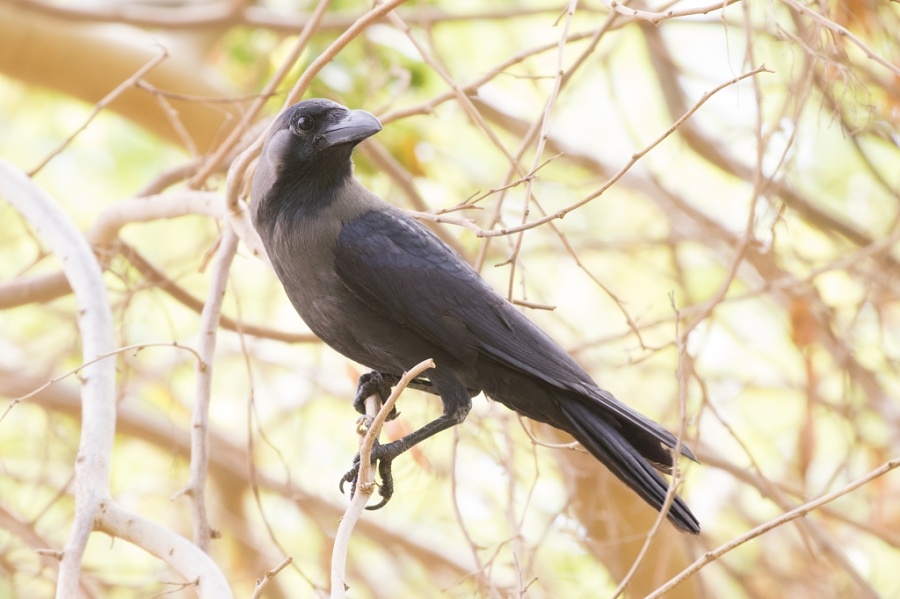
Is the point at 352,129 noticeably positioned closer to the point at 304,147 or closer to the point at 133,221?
the point at 304,147

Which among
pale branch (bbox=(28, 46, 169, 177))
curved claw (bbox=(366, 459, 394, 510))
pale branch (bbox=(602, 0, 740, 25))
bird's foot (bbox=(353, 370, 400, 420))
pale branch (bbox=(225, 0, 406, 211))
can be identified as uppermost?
pale branch (bbox=(28, 46, 169, 177))

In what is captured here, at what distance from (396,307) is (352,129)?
0.54 metres

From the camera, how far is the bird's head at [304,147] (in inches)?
121

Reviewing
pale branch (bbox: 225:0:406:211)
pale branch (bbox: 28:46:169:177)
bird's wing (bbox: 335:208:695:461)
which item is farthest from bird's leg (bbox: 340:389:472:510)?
pale branch (bbox: 28:46:169:177)

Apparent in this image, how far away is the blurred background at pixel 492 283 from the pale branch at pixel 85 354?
252 millimetres

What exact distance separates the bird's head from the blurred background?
0.14 meters

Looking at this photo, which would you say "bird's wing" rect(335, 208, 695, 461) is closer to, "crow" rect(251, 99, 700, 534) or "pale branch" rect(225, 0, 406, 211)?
"crow" rect(251, 99, 700, 534)

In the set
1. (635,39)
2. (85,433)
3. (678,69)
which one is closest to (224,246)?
(85,433)

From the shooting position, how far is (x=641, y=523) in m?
4.88

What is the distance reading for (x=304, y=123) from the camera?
3096 mm

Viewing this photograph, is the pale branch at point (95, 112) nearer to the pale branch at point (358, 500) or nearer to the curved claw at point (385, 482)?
the curved claw at point (385, 482)

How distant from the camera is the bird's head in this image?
307 centimetres

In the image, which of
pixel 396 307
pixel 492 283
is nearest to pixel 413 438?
pixel 396 307

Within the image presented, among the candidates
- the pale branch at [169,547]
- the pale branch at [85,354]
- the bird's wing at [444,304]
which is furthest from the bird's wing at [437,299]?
the pale branch at [169,547]
